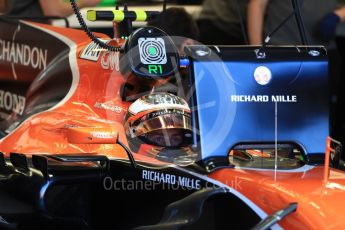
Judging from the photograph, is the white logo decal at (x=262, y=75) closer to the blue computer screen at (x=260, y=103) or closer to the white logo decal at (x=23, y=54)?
the blue computer screen at (x=260, y=103)

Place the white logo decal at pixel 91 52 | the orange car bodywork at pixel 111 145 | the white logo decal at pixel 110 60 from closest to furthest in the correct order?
the orange car bodywork at pixel 111 145
the white logo decal at pixel 110 60
the white logo decal at pixel 91 52

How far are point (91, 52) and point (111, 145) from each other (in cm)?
65

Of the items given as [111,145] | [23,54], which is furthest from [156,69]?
[23,54]

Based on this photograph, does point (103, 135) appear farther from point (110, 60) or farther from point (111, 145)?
point (110, 60)

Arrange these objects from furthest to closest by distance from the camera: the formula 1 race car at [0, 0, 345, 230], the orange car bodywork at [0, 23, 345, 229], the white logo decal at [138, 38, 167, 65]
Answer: the white logo decal at [138, 38, 167, 65]
the formula 1 race car at [0, 0, 345, 230]
the orange car bodywork at [0, 23, 345, 229]

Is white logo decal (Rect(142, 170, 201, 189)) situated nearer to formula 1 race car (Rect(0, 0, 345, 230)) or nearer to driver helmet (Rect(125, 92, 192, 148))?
formula 1 race car (Rect(0, 0, 345, 230))

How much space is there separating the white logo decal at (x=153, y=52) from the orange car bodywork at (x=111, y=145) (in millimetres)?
278

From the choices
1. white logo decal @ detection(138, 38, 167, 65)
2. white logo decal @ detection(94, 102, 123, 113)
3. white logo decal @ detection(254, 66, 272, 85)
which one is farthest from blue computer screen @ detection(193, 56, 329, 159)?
white logo decal @ detection(94, 102, 123, 113)

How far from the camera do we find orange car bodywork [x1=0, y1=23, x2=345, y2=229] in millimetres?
2387

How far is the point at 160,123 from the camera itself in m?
2.83

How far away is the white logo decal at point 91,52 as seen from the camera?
3.38 m

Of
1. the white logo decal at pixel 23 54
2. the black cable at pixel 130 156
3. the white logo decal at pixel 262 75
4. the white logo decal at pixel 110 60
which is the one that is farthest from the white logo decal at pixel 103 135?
the white logo decal at pixel 23 54

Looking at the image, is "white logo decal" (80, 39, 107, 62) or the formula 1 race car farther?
"white logo decal" (80, 39, 107, 62)

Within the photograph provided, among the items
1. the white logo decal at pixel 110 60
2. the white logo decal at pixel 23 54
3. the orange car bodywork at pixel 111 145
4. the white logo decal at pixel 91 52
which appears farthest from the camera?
the white logo decal at pixel 23 54
